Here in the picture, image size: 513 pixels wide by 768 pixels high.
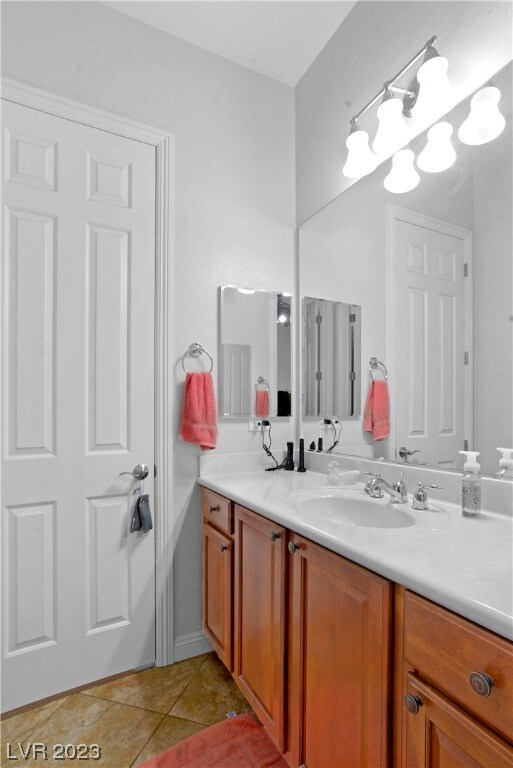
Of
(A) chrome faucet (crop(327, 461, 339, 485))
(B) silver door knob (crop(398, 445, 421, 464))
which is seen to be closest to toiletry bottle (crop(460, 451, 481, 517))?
(B) silver door knob (crop(398, 445, 421, 464))

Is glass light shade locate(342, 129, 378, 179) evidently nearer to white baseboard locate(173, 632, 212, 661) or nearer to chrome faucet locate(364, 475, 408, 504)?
chrome faucet locate(364, 475, 408, 504)

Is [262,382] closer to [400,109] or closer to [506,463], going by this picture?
[506,463]

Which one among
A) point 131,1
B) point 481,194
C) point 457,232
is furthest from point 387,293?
point 131,1

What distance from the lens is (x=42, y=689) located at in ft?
5.09

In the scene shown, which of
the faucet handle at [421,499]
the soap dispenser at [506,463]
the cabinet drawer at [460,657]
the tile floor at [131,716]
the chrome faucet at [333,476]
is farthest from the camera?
the chrome faucet at [333,476]

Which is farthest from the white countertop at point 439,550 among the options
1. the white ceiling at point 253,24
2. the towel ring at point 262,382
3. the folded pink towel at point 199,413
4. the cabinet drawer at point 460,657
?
the white ceiling at point 253,24

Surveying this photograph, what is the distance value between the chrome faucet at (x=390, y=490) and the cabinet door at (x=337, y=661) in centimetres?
39

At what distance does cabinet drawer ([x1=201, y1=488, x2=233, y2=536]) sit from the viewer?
5.13ft

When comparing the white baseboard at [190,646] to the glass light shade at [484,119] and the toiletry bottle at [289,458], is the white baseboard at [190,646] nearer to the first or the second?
the toiletry bottle at [289,458]

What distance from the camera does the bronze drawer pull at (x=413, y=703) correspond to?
2.44 feet

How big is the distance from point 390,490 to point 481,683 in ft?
2.35

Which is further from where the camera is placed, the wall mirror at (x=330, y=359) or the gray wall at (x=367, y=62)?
the wall mirror at (x=330, y=359)

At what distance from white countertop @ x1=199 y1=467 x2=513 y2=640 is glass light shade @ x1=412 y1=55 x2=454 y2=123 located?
1.34 metres

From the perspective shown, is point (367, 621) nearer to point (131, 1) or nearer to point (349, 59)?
point (349, 59)
